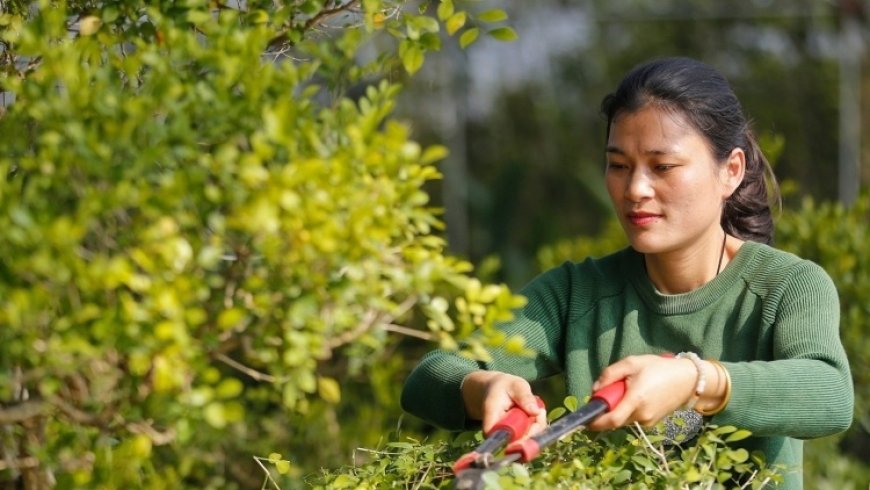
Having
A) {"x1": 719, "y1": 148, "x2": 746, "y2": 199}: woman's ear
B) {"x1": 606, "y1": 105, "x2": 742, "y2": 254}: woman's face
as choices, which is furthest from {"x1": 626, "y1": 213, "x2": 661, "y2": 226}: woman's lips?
{"x1": 719, "y1": 148, "x2": 746, "y2": 199}: woman's ear

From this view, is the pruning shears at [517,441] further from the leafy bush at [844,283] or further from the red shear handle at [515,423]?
the leafy bush at [844,283]

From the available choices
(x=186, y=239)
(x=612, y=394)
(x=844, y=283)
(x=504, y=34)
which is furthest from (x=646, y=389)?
(x=844, y=283)

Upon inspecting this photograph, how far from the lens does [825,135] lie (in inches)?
381

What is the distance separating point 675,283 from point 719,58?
7.72 metres

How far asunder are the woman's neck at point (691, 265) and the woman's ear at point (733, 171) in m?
0.10

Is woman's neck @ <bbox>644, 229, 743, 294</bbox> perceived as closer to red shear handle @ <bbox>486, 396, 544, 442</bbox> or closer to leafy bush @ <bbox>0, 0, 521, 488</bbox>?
red shear handle @ <bbox>486, 396, 544, 442</bbox>

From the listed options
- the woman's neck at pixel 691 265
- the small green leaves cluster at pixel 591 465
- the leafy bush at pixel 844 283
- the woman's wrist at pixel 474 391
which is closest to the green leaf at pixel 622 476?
the small green leaves cluster at pixel 591 465

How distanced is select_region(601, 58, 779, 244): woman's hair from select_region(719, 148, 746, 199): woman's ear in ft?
0.06

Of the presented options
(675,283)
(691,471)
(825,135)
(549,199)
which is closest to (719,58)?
(825,135)

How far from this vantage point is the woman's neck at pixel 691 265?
8.32 ft

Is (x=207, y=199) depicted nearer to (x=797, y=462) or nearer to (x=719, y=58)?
(x=797, y=462)

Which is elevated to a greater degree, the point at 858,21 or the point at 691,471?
the point at 691,471

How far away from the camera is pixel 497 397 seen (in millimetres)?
2023

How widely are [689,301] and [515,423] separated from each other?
2.44ft
